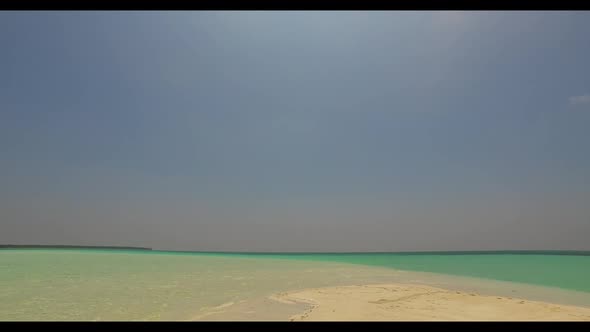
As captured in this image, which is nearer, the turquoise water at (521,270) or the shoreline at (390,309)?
the shoreline at (390,309)

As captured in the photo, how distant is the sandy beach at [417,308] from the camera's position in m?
5.61

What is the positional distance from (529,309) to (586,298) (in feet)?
14.0

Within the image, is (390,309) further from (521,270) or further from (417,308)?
(521,270)

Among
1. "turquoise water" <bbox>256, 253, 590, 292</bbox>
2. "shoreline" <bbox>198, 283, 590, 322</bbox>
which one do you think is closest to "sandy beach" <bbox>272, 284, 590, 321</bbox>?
"shoreline" <bbox>198, 283, 590, 322</bbox>

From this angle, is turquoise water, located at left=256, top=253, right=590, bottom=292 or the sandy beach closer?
the sandy beach

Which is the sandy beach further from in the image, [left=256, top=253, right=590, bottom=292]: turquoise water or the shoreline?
[left=256, top=253, right=590, bottom=292]: turquoise water

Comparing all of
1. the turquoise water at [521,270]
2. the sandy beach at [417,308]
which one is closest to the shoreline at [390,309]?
the sandy beach at [417,308]

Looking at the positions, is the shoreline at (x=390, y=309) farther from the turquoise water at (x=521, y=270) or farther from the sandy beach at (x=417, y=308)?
Answer: the turquoise water at (x=521, y=270)

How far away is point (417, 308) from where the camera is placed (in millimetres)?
6414

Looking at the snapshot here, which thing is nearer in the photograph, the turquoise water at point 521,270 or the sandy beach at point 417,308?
the sandy beach at point 417,308

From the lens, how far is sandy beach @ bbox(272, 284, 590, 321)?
5.61 meters
